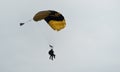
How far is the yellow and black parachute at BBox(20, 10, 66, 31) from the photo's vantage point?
52172 millimetres

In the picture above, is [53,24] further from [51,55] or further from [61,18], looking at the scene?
[51,55]

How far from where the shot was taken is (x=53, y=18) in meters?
55.0

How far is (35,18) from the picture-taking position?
52656 millimetres

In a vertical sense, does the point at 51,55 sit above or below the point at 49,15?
below

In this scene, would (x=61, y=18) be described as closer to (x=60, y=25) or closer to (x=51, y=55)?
(x=60, y=25)

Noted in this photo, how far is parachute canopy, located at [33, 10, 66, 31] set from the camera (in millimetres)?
52169

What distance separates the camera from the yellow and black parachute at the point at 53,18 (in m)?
52.2

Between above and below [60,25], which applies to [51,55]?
below

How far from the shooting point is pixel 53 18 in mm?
55031

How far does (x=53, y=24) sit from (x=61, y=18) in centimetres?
185

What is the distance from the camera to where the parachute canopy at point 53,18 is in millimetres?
52169

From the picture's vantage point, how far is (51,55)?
53406 mm

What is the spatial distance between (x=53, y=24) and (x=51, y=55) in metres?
5.68

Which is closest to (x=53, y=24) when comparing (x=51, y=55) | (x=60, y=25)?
(x=60, y=25)
